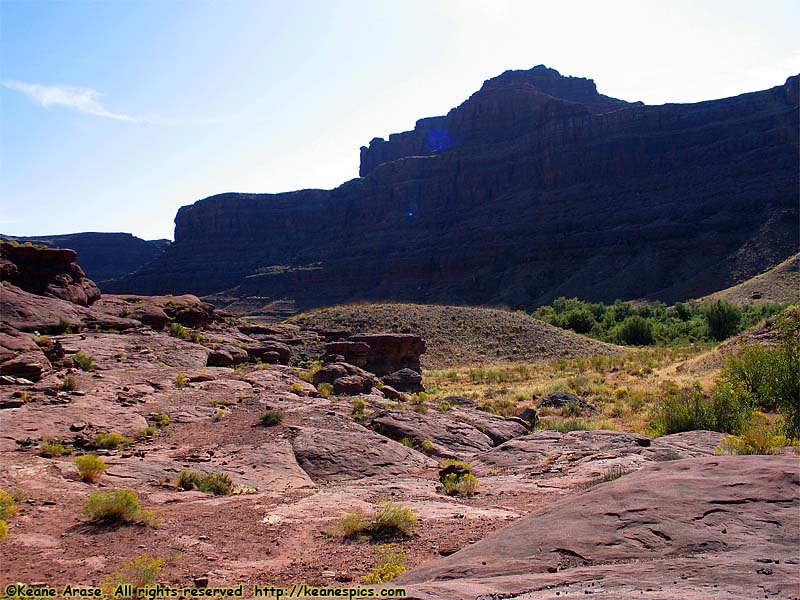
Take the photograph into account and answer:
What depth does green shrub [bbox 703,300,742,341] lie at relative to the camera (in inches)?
1851

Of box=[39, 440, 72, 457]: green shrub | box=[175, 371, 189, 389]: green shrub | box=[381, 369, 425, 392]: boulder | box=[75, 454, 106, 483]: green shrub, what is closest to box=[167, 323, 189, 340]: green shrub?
box=[175, 371, 189, 389]: green shrub

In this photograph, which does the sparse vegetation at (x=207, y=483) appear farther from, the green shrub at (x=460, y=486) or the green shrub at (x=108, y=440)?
the green shrub at (x=460, y=486)

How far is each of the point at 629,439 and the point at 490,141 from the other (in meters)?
128

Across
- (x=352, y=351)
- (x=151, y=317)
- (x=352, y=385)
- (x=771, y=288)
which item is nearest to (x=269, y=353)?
(x=352, y=351)

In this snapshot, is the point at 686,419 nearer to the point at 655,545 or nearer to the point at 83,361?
the point at 655,545

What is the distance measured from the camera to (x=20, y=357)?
14.5 metres

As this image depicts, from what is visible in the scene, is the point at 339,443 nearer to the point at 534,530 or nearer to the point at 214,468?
the point at 214,468

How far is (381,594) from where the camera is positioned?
4805 millimetres

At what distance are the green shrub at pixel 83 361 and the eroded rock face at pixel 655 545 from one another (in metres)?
14.5

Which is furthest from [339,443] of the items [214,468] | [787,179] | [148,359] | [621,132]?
[621,132]

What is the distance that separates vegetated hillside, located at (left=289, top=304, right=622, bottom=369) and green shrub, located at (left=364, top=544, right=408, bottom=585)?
118 ft

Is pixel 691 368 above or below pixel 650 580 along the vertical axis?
below

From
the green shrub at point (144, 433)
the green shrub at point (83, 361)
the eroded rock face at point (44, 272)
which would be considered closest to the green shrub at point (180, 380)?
the green shrub at point (83, 361)

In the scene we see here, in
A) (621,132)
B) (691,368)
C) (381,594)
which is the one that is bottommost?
(691,368)
